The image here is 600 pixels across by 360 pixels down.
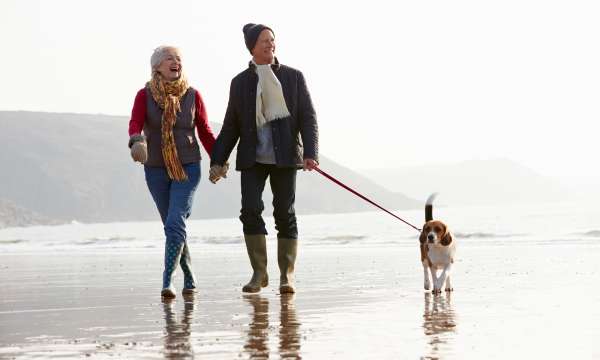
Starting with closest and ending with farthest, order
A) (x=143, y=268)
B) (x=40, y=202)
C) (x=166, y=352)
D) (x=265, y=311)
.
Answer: (x=166, y=352)
(x=265, y=311)
(x=143, y=268)
(x=40, y=202)

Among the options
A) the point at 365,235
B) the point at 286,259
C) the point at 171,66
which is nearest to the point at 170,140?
the point at 171,66

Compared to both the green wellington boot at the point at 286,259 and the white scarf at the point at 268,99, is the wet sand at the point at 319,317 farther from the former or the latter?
the white scarf at the point at 268,99

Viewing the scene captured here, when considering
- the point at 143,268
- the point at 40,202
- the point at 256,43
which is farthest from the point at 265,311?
the point at 40,202

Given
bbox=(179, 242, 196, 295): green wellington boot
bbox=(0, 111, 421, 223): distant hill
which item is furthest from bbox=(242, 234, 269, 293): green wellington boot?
bbox=(0, 111, 421, 223): distant hill

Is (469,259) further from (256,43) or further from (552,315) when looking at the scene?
(552,315)

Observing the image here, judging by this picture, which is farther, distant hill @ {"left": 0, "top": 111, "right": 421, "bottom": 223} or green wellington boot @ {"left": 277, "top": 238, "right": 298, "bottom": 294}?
distant hill @ {"left": 0, "top": 111, "right": 421, "bottom": 223}

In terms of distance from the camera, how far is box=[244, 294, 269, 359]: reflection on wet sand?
5.09 meters

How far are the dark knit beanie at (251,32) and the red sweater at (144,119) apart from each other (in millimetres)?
563

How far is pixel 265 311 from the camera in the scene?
7.02 m

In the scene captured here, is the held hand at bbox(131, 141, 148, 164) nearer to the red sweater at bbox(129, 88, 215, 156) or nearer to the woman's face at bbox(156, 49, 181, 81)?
the red sweater at bbox(129, 88, 215, 156)

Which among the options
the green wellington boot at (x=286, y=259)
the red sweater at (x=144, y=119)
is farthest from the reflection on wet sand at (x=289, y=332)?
the red sweater at (x=144, y=119)

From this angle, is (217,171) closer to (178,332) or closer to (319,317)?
(319,317)

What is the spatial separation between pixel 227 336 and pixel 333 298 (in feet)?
8.10

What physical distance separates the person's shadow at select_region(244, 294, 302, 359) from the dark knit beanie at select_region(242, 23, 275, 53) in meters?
2.01
